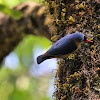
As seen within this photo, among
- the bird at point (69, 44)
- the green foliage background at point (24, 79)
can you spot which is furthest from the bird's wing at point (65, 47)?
the green foliage background at point (24, 79)

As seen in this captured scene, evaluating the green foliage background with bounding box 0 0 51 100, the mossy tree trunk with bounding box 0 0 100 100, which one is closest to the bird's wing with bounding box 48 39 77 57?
the mossy tree trunk with bounding box 0 0 100 100

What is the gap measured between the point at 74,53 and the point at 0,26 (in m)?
2.73

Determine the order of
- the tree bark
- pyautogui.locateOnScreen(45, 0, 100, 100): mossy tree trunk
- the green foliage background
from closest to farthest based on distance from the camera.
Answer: pyautogui.locateOnScreen(45, 0, 100, 100): mossy tree trunk < the tree bark < the green foliage background

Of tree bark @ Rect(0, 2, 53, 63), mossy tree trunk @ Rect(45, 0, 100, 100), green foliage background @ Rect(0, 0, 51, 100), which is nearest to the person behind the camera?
mossy tree trunk @ Rect(45, 0, 100, 100)

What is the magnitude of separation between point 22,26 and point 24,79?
3.51m

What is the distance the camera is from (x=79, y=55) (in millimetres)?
1896

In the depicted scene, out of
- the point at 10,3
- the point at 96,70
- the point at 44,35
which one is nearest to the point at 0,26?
the point at 44,35

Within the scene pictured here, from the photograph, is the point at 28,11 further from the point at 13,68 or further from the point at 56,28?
the point at 13,68

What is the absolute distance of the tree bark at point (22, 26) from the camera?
395 centimetres

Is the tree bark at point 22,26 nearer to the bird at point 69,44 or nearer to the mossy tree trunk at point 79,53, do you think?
the mossy tree trunk at point 79,53

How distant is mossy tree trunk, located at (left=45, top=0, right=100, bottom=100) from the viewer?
1736mm

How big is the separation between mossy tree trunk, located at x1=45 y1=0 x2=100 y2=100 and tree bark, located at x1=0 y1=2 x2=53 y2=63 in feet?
5.50

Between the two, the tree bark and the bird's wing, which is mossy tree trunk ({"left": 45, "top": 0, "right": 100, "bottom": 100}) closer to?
the bird's wing

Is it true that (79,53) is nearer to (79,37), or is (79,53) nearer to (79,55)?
(79,55)
